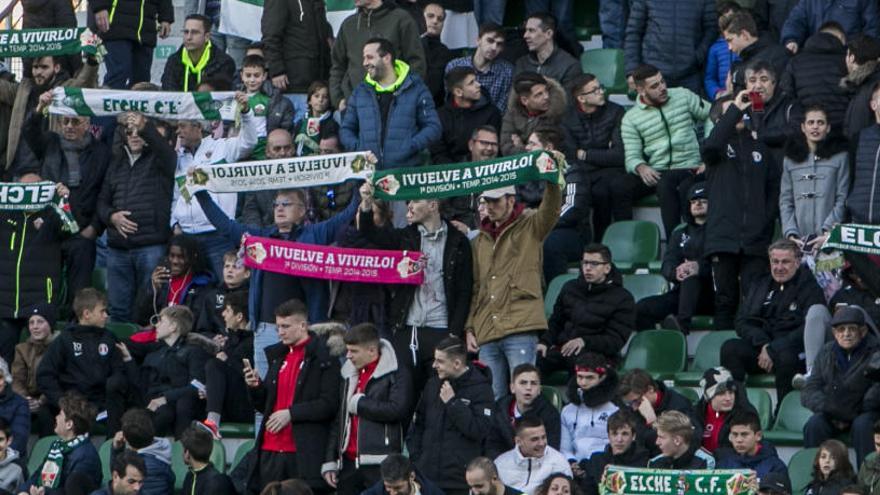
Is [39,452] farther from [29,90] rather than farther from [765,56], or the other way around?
[765,56]

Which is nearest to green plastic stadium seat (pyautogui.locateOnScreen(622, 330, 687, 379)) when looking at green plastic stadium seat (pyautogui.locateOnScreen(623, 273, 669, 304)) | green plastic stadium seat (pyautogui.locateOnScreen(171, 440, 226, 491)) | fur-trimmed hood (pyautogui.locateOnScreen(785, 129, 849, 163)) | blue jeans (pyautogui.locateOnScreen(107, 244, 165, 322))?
green plastic stadium seat (pyautogui.locateOnScreen(623, 273, 669, 304))

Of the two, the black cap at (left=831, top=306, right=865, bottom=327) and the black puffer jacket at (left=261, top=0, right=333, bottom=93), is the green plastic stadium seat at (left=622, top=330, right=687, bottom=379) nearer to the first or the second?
the black cap at (left=831, top=306, right=865, bottom=327)

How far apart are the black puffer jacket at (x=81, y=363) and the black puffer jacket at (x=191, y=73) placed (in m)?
2.98

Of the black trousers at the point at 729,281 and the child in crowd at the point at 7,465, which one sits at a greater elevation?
the black trousers at the point at 729,281

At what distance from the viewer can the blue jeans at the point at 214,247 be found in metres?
17.0

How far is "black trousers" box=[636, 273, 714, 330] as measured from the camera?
52.1ft

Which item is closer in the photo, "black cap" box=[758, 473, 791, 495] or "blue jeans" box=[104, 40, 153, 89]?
"black cap" box=[758, 473, 791, 495]

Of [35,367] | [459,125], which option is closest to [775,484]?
[459,125]

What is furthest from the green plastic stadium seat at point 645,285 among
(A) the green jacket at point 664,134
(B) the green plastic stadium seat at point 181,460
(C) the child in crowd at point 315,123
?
(B) the green plastic stadium seat at point 181,460

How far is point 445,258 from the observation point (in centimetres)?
1504

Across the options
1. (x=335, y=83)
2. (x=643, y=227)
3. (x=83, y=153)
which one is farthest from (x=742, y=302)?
(x=83, y=153)

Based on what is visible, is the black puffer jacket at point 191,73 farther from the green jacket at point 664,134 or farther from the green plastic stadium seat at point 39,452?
the green plastic stadium seat at point 39,452

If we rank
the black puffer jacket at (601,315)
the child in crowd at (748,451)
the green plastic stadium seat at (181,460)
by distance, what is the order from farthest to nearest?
1. the green plastic stadium seat at (181,460)
2. the black puffer jacket at (601,315)
3. the child in crowd at (748,451)

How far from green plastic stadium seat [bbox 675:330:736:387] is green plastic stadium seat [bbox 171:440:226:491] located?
9.53 ft
